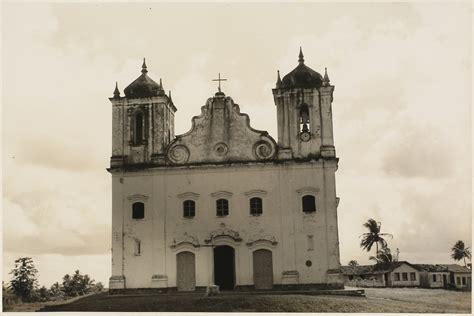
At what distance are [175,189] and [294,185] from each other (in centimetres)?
523

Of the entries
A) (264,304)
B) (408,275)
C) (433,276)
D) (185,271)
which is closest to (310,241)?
(185,271)

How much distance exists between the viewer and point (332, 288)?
27.7 metres

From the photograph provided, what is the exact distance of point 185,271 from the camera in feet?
94.8

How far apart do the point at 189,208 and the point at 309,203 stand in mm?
5221

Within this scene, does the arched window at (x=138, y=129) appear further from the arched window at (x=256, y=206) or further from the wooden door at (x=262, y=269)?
the wooden door at (x=262, y=269)

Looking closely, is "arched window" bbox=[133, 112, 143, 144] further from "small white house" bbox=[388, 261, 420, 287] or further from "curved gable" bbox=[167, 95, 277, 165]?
"small white house" bbox=[388, 261, 420, 287]

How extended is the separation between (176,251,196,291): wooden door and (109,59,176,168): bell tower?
434cm

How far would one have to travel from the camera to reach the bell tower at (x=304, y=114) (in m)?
29.2

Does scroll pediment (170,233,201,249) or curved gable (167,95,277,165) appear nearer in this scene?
scroll pediment (170,233,201,249)

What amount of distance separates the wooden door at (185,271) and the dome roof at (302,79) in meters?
8.59

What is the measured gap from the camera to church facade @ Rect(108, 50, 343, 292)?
28.4m

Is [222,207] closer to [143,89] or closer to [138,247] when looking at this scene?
[138,247]

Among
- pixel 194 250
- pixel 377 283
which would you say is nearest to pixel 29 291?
pixel 194 250

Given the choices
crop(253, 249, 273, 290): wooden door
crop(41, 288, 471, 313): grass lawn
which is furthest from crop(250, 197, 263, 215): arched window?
crop(41, 288, 471, 313): grass lawn
